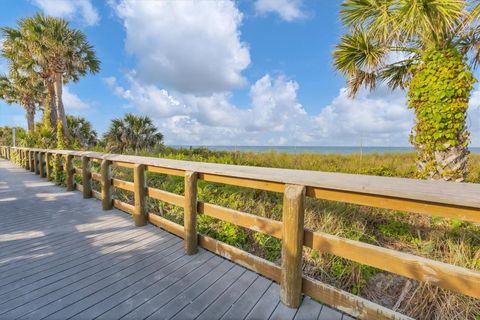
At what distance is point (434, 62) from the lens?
424 cm

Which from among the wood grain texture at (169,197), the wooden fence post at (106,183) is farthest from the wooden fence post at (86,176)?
the wood grain texture at (169,197)

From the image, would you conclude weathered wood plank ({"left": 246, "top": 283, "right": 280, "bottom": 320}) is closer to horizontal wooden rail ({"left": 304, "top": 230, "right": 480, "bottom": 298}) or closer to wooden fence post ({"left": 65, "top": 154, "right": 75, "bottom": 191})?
horizontal wooden rail ({"left": 304, "top": 230, "right": 480, "bottom": 298})

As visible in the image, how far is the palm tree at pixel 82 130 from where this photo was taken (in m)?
15.2

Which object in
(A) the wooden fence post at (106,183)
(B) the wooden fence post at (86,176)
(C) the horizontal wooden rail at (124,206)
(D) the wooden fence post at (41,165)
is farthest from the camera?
(D) the wooden fence post at (41,165)

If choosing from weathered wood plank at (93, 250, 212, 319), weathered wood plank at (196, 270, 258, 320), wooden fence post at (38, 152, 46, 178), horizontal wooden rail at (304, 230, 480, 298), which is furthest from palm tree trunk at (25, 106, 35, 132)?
horizontal wooden rail at (304, 230, 480, 298)

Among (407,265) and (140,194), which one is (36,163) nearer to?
(140,194)

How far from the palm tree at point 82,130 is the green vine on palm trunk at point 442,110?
17.5m

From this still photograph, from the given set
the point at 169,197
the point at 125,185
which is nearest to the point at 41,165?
the point at 125,185

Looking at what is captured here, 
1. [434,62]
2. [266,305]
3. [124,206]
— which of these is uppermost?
[434,62]

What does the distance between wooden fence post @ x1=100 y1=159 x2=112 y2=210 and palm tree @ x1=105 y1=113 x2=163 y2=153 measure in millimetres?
9290

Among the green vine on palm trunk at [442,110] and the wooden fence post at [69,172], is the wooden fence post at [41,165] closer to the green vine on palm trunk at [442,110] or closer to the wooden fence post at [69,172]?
the wooden fence post at [69,172]

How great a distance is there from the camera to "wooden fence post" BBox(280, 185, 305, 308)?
1.86m

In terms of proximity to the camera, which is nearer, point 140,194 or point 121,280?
point 121,280

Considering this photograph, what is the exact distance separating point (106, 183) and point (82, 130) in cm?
1475
